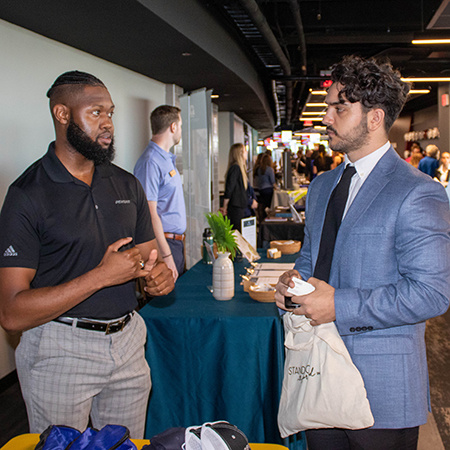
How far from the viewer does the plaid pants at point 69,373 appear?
5.17 ft

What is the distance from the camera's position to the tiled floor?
2.79 meters

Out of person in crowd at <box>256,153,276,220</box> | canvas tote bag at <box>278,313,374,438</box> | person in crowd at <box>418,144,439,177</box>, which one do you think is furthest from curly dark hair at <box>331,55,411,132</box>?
person in crowd at <box>418,144,439,177</box>

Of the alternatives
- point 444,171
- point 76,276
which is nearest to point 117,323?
point 76,276

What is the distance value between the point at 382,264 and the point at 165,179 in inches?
93.9

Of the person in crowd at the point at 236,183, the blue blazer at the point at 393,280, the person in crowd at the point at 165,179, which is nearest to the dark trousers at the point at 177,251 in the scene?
the person in crowd at the point at 165,179

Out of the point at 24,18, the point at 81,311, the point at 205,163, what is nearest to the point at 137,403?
the point at 81,311

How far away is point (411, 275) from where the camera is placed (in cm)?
134

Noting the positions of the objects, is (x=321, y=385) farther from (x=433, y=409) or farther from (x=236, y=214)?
(x=236, y=214)

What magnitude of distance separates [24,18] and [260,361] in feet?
9.81

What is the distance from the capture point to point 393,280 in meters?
1.42

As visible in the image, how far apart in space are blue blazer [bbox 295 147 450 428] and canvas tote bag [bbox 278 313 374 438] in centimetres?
7

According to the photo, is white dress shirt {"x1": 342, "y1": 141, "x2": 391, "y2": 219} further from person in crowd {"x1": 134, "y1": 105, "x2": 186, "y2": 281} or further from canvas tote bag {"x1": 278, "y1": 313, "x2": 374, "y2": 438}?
person in crowd {"x1": 134, "y1": 105, "x2": 186, "y2": 281}

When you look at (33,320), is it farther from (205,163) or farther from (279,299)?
(205,163)

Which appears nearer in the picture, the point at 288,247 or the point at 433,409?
the point at 433,409
